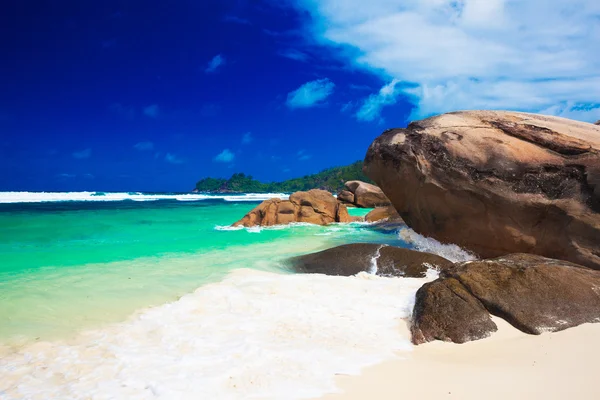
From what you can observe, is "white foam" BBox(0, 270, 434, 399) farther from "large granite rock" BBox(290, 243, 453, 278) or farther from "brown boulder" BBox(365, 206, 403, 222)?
"brown boulder" BBox(365, 206, 403, 222)

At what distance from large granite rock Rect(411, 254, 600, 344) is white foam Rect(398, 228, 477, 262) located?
3628 mm

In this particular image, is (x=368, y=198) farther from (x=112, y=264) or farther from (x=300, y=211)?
(x=112, y=264)

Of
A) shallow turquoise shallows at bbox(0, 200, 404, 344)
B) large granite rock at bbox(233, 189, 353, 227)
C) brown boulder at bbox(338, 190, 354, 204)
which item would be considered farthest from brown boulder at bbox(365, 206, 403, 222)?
brown boulder at bbox(338, 190, 354, 204)

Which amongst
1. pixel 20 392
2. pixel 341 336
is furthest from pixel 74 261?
pixel 341 336

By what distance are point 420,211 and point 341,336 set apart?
5.78 m

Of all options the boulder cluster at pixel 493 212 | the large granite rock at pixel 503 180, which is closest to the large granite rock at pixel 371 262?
the boulder cluster at pixel 493 212

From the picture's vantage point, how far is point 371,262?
805cm

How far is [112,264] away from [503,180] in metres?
8.72

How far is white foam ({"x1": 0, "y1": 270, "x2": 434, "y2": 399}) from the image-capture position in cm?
323

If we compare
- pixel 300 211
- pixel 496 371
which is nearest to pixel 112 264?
pixel 496 371

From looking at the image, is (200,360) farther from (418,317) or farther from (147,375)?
(418,317)

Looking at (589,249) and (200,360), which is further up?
(589,249)

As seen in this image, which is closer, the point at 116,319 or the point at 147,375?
the point at 147,375

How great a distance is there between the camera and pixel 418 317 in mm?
4387
